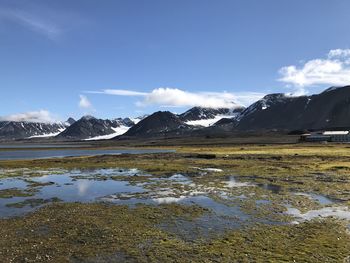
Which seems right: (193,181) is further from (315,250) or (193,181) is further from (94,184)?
(315,250)

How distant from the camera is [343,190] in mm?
43125

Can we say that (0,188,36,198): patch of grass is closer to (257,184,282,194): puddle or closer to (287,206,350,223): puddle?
(257,184,282,194): puddle

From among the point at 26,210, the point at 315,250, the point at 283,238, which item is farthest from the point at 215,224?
the point at 26,210

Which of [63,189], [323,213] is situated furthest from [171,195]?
[323,213]

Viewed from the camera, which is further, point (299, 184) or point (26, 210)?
point (299, 184)

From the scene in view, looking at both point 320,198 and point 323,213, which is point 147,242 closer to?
point 323,213

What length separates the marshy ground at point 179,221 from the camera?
2198 cm

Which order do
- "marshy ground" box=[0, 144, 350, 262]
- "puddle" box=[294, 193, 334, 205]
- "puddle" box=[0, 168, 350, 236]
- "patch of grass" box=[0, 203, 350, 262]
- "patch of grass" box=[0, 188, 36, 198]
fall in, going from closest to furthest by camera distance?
"patch of grass" box=[0, 203, 350, 262], "marshy ground" box=[0, 144, 350, 262], "puddle" box=[0, 168, 350, 236], "puddle" box=[294, 193, 334, 205], "patch of grass" box=[0, 188, 36, 198]

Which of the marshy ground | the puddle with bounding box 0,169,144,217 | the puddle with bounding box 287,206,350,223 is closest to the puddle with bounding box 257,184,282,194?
the marshy ground

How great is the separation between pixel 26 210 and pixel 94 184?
19608mm

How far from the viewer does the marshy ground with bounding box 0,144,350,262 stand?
21984 millimetres

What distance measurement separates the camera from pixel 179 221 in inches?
1174

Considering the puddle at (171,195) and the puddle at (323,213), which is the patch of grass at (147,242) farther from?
the puddle at (171,195)

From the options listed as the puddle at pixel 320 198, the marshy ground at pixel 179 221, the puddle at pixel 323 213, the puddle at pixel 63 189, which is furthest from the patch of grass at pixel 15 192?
the puddle at pixel 320 198
